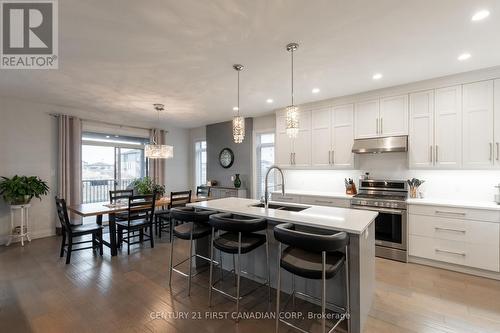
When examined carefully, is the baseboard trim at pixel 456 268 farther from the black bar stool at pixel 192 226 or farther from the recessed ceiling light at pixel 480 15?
the black bar stool at pixel 192 226

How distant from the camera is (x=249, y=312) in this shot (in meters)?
2.32

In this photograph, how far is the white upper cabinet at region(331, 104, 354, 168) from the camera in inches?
170

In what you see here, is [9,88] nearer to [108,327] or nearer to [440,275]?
[108,327]

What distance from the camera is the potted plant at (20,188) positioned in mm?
4141

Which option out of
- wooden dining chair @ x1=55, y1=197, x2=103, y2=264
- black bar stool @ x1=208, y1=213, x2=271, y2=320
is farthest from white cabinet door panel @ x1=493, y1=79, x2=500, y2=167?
wooden dining chair @ x1=55, y1=197, x2=103, y2=264

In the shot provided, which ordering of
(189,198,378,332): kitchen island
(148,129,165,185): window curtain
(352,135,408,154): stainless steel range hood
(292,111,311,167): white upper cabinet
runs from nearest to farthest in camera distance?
(189,198,378,332): kitchen island, (352,135,408,154): stainless steel range hood, (292,111,311,167): white upper cabinet, (148,129,165,185): window curtain

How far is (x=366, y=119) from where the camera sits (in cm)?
416

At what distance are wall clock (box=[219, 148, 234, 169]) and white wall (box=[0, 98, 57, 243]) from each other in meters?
3.78

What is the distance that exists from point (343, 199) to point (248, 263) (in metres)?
2.12

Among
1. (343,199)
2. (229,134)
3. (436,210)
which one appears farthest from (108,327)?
(229,134)

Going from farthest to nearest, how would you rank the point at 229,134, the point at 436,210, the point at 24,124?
the point at 229,134 → the point at 24,124 → the point at 436,210

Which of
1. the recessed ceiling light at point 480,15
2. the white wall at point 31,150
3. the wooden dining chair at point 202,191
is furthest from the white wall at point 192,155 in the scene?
the recessed ceiling light at point 480,15

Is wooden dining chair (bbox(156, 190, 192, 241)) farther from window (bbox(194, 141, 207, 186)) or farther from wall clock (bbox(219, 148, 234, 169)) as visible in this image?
window (bbox(194, 141, 207, 186))

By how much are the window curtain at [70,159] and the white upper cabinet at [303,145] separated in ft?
15.7
